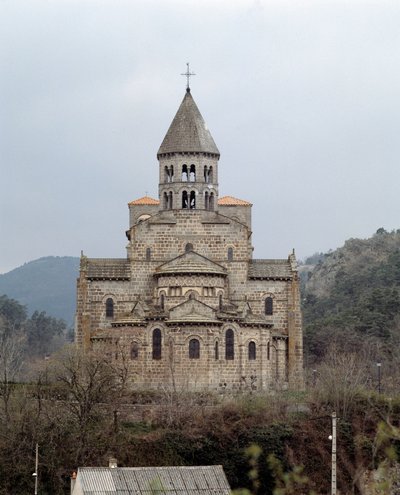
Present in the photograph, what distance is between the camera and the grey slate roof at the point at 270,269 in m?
72.8

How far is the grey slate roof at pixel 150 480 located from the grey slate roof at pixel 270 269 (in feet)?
Answer: 69.9

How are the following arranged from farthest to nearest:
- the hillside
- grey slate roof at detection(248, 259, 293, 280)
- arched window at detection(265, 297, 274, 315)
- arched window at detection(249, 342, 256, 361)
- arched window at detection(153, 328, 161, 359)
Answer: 1. the hillside
2. grey slate roof at detection(248, 259, 293, 280)
3. arched window at detection(265, 297, 274, 315)
4. arched window at detection(249, 342, 256, 361)
5. arched window at detection(153, 328, 161, 359)

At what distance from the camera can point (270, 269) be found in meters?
73.2

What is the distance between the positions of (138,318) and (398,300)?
38551 millimetres

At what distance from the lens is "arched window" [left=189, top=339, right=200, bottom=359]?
221 ft

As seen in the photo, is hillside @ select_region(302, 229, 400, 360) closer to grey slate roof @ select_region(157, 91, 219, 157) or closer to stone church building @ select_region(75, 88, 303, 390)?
stone church building @ select_region(75, 88, 303, 390)

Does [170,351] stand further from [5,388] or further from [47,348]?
[47,348]

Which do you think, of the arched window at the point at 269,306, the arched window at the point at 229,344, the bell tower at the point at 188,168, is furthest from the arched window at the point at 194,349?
the bell tower at the point at 188,168

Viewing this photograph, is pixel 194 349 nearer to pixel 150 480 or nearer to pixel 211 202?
pixel 211 202

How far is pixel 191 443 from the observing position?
60.0 m

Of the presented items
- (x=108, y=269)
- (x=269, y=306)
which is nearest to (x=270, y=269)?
(x=269, y=306)

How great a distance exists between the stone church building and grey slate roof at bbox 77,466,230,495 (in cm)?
1365

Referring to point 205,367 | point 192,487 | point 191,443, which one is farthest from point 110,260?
point 192,487

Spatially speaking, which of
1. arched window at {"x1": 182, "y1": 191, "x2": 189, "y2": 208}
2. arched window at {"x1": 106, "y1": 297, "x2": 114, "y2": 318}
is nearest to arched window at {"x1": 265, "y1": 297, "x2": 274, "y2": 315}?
arched window at {"x1": 182, "y1": 191, "x2": 189, "y2": 208}
